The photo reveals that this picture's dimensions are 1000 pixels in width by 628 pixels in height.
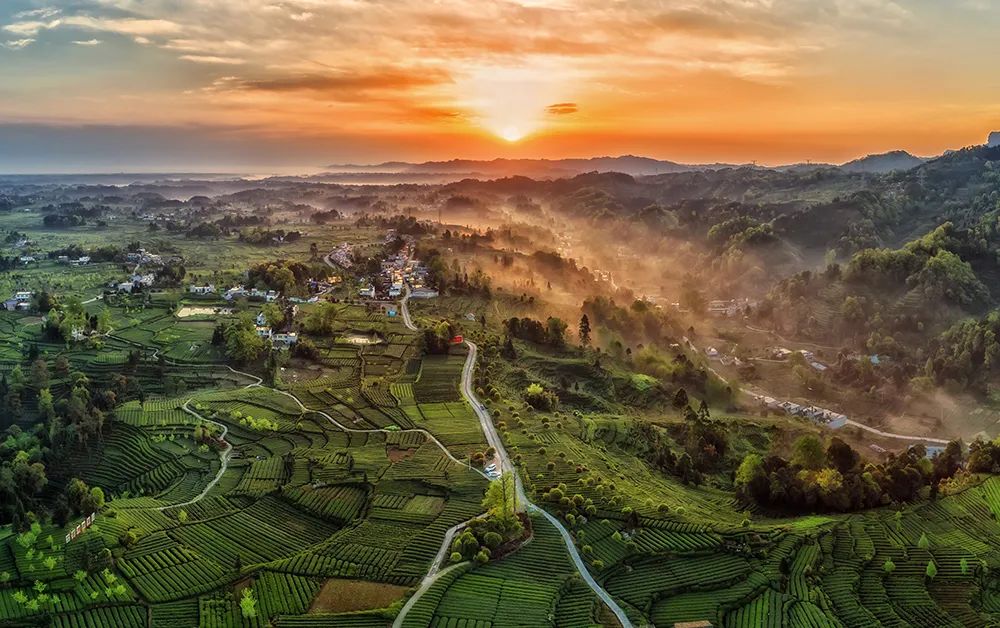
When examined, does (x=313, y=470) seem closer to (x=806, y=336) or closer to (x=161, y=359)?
(x=161, y=359)

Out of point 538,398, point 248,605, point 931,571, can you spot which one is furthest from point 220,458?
point 931,571

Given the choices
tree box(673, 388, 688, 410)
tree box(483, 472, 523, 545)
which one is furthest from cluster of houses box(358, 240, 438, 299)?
tree box(483, 472, 523, 545)

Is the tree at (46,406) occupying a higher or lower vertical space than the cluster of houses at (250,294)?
lower

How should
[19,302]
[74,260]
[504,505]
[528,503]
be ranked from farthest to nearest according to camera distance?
[74,260] < [19,302] < [528,503] < [504,505]

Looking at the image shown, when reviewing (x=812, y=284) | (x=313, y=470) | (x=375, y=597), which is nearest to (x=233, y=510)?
(x=313, y=470)

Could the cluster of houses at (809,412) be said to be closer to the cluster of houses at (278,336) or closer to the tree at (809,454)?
the tree at (809,454)

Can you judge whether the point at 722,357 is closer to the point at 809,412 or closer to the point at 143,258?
the point at 809,412

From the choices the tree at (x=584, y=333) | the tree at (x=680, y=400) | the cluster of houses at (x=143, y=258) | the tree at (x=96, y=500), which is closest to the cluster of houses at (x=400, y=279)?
the tree at (x=584, y=333)
